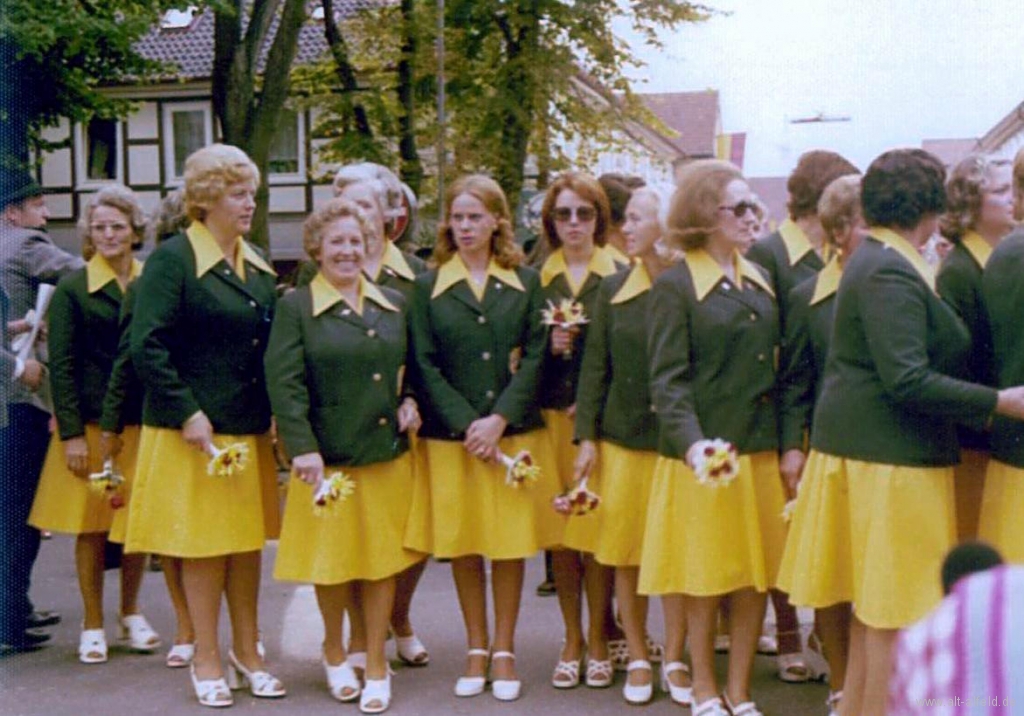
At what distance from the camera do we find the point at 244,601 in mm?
6285

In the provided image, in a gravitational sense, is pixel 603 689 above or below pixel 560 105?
below

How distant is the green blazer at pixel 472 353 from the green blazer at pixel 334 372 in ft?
0.76

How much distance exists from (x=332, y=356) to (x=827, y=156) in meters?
2.30

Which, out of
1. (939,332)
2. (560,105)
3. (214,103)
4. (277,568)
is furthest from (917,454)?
(560,105)

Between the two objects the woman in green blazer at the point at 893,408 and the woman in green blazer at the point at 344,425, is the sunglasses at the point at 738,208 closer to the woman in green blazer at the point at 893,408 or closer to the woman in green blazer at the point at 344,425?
the woman in green blazer at the point at 893,408

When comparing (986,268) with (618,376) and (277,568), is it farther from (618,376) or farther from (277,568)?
(277,568)

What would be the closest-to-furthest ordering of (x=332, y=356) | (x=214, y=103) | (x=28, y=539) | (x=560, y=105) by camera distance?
(x=332, y=356) < (x=28, y=539) < (x=214, y=103) < (x=560, y=105)

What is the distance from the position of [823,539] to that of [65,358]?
3764 millimetres

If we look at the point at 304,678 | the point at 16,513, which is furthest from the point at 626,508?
the point at 16,513

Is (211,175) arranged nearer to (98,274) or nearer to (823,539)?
(98,274)

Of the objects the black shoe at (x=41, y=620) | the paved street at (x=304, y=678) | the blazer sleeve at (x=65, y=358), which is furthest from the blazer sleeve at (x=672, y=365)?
the black shoe at (x=41, y=620)

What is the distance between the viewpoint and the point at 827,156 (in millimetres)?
6164

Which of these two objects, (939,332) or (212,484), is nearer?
(939,332)

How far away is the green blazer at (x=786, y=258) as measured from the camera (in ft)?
20.2
